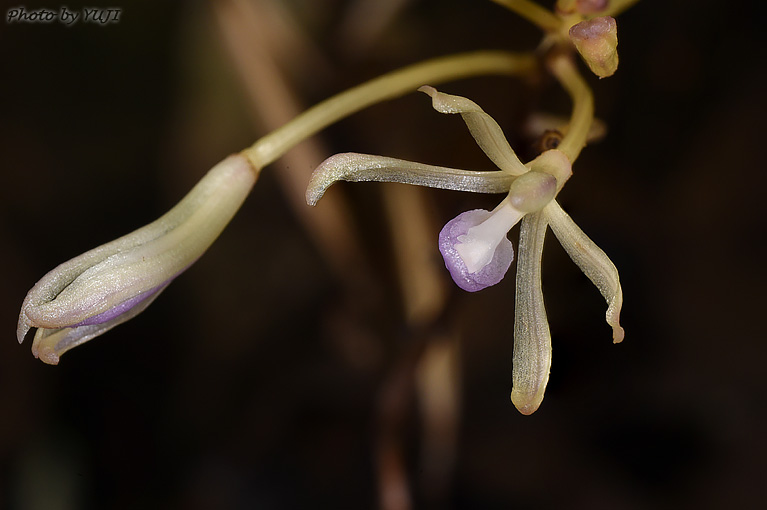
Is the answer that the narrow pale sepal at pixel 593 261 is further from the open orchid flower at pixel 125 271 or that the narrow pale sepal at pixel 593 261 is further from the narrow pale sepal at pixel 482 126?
the open orchid flower at pixel 125 271

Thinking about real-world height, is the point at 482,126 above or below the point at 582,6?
below

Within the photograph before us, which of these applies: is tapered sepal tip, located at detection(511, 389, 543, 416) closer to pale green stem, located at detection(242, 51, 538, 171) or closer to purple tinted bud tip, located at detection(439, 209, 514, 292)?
purple tinted bud tip, located at detection(439, 209, 514, 292)

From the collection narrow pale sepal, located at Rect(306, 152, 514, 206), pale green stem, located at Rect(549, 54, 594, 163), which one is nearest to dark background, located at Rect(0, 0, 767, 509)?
pale green stem, located at Rect(549, 54, 594, 163)

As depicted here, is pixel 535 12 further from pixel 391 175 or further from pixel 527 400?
pixel 527 400

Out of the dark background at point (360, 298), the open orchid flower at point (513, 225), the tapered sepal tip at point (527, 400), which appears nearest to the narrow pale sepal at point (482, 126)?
the open orchid flower at point (513, 225)

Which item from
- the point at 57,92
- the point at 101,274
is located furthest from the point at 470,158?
the point at 57,92

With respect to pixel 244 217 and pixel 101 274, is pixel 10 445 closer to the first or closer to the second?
pixel 244 217

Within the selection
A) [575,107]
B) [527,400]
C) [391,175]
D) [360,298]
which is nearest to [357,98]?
[391,175]
